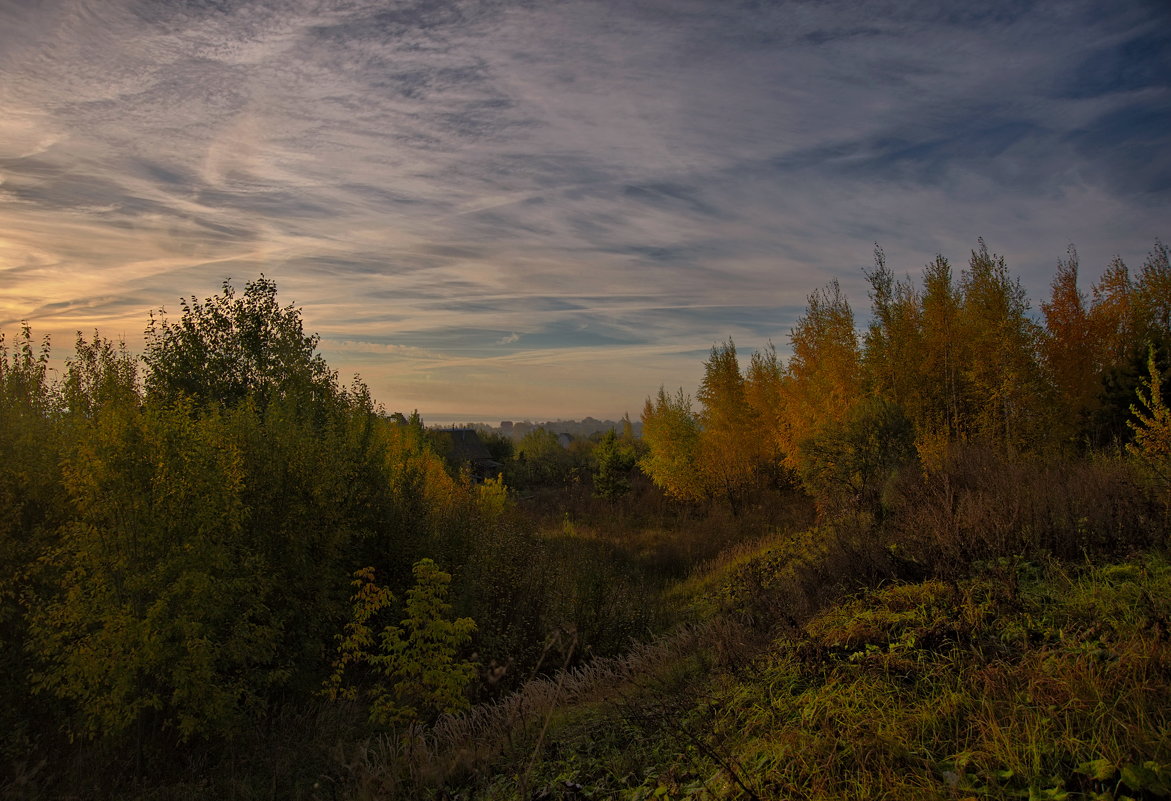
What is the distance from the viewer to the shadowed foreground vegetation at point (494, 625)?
343 cm

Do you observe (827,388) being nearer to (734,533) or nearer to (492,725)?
(734,533)

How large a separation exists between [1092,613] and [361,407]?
16.6 metres

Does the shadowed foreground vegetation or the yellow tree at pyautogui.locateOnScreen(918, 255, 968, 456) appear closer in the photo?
the shadowed foreground vegetation

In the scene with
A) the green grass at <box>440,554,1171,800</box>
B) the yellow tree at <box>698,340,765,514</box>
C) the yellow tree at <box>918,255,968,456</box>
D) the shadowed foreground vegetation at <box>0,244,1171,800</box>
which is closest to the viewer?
the green grass at <box>440,554,1171,800</box>

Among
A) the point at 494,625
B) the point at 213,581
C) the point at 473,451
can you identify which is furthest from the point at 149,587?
the point at 473,451

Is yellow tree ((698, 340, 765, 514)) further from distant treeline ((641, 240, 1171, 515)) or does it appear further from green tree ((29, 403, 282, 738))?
green tree ((29, 403, 282, 738))

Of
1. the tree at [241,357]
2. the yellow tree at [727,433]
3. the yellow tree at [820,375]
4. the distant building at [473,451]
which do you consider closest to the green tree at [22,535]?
the tree at [241,357]

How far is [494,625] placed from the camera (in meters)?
11.2

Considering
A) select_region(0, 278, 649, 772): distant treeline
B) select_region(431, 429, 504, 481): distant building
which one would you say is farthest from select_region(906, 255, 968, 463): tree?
select_region(431, 429, 504, 481): distant building

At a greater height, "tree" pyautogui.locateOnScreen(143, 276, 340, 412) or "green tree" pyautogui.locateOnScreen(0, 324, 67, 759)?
"tree" pyautogui.locateOnScreen(143, 276, 340, 412)

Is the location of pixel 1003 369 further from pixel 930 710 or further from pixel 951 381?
pixel 930 710

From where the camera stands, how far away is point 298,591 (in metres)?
10.1

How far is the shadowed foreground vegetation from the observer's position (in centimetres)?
343

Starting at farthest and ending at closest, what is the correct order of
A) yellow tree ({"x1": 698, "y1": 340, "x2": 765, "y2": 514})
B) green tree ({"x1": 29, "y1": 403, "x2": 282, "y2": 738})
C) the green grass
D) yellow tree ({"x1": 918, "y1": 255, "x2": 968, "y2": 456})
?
1. yellow tree ({"x1": 698, "y1": 340, "x2": 765, "y2": 514})
2. yellow tree ({"x1": 918, "y1": 255, "x2": 968, "y2": 456})
3. green tree ({"x1": 29, "y1": 403, "x2": 282, "y2": 738})
4. the green grass
